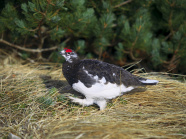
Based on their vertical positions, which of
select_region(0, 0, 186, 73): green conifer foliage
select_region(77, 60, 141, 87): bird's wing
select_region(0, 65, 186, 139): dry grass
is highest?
select_region(0, 0, 186, 73): green conifer foliage

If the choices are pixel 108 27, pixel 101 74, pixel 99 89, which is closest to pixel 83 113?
pixel 99 89

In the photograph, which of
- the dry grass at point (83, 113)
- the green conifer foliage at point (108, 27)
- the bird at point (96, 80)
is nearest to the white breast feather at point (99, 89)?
the bird at point (96, 80)

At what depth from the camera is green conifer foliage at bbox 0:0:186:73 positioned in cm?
370

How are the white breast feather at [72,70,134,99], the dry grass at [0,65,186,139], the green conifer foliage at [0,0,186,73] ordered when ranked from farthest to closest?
the green conifer foliage at [0,0,186,73] < the white breast feather at [72,70,134,99] < the dry grass at [0,65,186,139]

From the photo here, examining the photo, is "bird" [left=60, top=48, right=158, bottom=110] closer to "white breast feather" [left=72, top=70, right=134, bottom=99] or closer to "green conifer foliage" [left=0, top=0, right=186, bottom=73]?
"white breast feather" [left=72, top=70, right=134, bottom=99]

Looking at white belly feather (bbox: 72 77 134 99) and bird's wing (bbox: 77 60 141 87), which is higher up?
bird's wing (bbox: 77 60 141 87)

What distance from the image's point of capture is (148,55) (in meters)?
4.93

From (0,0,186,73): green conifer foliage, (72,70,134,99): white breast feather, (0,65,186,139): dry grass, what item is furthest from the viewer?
(0,0,186,73): green conifer foliage

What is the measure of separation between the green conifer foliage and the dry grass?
3.29 feet

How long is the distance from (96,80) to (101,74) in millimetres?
120

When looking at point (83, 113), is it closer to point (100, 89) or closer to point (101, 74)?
point (100, 89)

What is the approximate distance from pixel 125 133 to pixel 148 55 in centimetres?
317

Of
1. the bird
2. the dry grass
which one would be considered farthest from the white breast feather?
the dry grass

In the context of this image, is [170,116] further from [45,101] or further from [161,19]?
[161,19]
